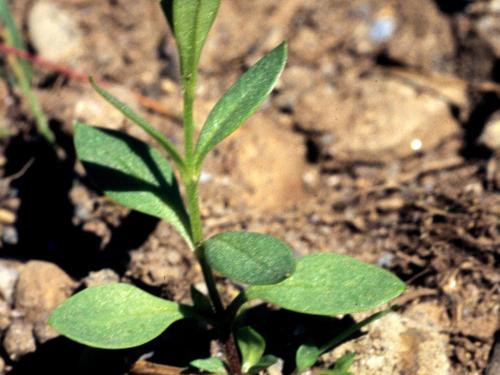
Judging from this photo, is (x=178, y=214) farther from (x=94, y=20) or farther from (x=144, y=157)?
(x=94, y=20)

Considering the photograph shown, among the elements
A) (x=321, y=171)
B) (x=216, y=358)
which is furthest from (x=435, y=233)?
(x=216, y=358)

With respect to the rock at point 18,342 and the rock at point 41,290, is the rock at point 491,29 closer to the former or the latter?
the rock at point 41,290

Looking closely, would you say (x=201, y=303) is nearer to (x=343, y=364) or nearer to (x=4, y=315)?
(x=343, y=364)

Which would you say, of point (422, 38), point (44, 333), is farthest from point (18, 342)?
point (422, 38)

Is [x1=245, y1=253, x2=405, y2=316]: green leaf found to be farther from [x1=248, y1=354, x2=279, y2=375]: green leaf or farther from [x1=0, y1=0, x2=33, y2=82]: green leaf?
[x1=0, y1=0, x2=33, y2=82]: green leaf

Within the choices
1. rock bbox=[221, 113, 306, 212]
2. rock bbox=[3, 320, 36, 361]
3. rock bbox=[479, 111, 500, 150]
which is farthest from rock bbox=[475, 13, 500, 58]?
rock bbox=[3, 320, 36, 361]

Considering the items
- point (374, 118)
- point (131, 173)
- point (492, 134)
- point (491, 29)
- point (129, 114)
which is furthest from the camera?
point (491, 29)
